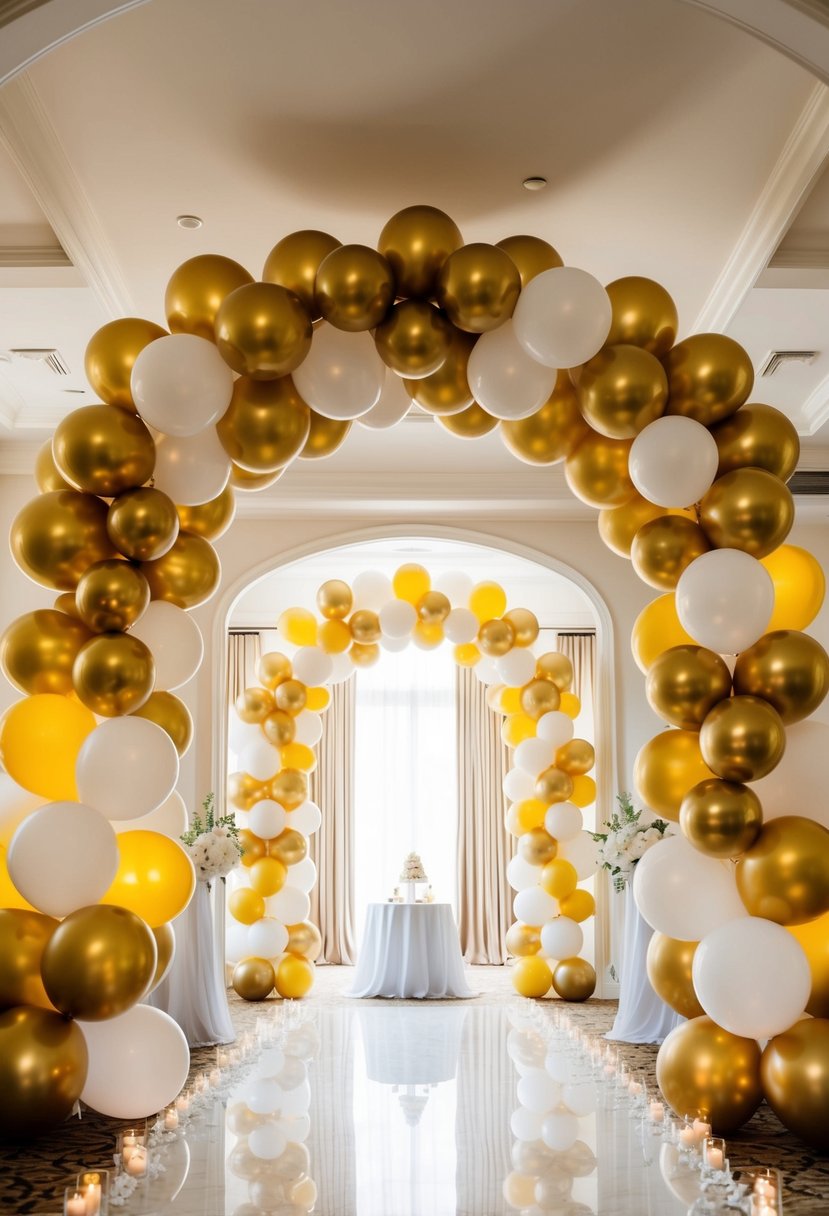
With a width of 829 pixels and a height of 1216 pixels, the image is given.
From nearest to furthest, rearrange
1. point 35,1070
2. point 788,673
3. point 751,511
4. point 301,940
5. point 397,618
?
point 35,1070, point 788,673, point 751,511, point 301,940, point 397,618

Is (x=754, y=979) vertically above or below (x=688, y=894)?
below

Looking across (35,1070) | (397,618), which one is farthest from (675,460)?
(397,618)

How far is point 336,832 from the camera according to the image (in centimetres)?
1088

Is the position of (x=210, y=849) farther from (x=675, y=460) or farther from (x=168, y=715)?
(x=675, y=460)

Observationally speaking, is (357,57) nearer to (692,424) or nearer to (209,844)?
(692,424)

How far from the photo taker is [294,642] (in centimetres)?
848

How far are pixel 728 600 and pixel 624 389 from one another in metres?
0.81

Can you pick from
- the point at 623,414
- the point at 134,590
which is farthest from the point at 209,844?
the point at 623,414

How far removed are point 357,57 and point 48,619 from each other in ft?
7.08

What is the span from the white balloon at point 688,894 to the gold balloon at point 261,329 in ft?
7.09

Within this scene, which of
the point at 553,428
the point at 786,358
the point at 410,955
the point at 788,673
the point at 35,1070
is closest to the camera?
the point at 35,1070

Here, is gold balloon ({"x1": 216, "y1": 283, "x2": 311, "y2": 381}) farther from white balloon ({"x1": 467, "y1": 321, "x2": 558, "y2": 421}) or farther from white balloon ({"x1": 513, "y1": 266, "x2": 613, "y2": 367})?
white balloon ({"x1": 513, "y1": 266, "x2": 613, "y2": 367})

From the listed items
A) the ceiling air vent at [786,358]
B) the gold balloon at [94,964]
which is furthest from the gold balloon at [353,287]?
the ceiling air vent at [786,358]

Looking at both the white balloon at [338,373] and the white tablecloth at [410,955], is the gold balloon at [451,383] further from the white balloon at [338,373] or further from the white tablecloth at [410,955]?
the white tablecloth at [410,955]
